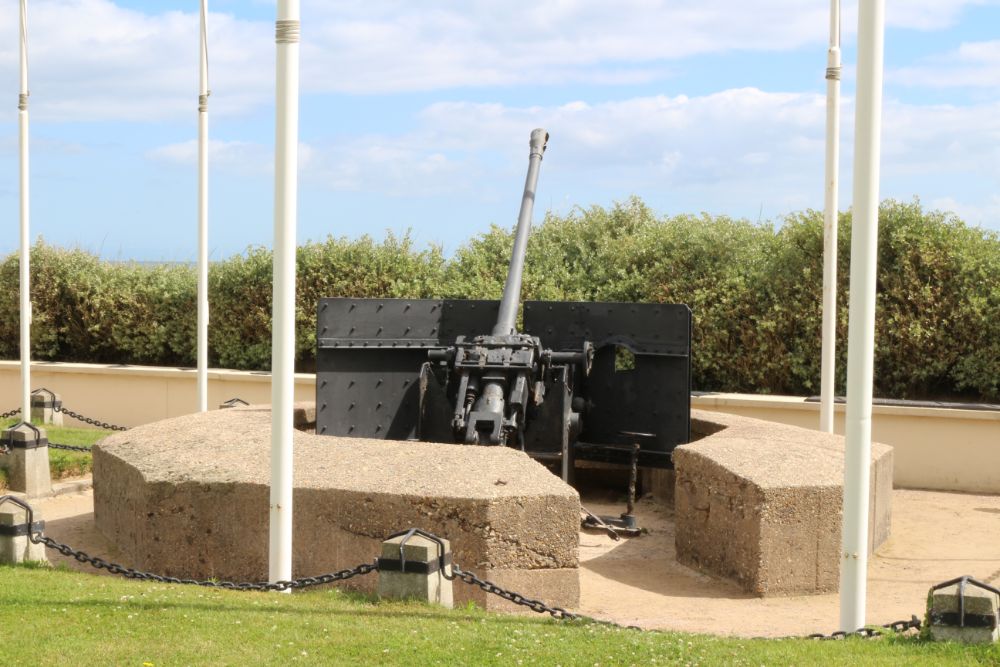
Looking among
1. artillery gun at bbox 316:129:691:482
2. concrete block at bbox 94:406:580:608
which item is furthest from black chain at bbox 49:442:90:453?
concrete block at bbox 94:406:580:608

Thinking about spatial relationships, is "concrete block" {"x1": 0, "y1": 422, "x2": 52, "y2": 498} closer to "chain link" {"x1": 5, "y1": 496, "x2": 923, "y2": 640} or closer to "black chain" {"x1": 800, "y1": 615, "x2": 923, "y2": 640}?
"chain link" {"x1": 5, "y1": 496, "x2": 923, "y2": 640}

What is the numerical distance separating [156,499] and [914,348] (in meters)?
8.14

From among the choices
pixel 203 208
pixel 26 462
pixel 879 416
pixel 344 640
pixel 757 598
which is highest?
pixel 203 208

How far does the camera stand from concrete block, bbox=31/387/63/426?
14.8 meters

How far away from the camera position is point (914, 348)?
12.6m

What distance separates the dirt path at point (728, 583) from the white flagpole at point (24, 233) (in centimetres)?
289

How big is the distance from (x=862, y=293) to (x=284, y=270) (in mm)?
2770

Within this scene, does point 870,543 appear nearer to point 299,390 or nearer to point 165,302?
point 299,390

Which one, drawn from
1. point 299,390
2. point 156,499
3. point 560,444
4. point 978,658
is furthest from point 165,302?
point 978,658

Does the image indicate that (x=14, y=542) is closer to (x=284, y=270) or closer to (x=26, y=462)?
(x=284, y=270)

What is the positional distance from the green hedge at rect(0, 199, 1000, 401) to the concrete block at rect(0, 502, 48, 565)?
797 cm

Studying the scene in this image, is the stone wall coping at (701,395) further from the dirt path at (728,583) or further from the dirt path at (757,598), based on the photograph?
the dirt path at (757,598)

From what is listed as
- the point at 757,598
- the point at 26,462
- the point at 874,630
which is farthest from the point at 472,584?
the point at 26,462

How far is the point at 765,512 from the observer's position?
7348 millimetres
